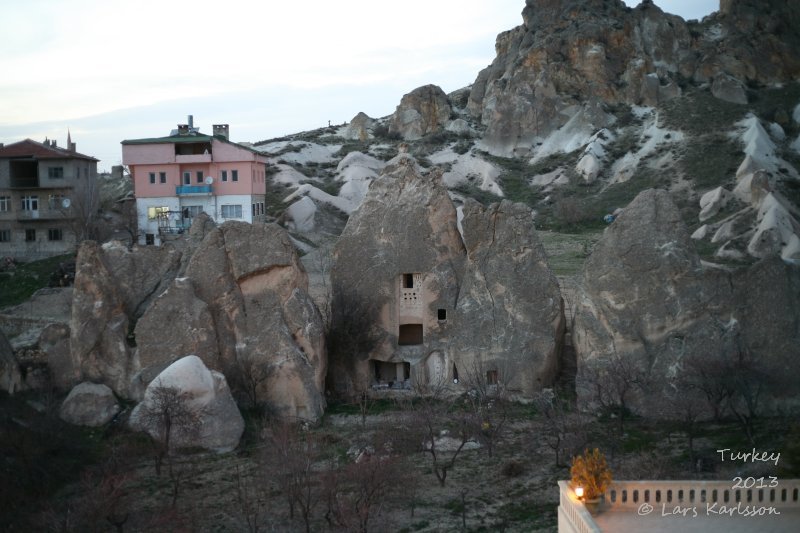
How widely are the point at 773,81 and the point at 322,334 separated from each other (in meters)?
55.9

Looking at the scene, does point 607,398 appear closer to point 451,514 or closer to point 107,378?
point 451,514

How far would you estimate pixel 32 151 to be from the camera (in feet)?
169

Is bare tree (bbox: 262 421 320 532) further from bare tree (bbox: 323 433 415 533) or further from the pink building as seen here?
the pink building

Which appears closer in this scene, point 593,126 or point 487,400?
point 487,400

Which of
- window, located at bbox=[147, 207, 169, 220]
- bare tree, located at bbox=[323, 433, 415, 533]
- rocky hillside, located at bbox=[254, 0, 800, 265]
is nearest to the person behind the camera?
bare tree, located at bbox=[323, 433, 415, 533]

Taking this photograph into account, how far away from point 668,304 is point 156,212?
94.3ft

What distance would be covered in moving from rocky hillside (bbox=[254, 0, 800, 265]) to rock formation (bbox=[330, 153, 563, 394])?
53.9 feet

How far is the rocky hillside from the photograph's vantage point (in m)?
60.7

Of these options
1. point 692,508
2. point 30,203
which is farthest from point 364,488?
point 30,203

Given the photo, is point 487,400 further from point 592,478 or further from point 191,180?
point 191,180

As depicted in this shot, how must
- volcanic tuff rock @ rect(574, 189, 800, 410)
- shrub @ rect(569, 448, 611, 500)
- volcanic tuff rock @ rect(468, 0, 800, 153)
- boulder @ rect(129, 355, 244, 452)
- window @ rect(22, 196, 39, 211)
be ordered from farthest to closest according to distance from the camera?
volcanic tuff rock @ rect(468, 0, 800, 153)
window @ rect(22, 196, 39, 211)
volcanic tuff rock @ rect(574, 189, 800, 410)
boulder @ rect(129, 355, 244, 452)
shrub @ rect(569, 448, 611, 500)

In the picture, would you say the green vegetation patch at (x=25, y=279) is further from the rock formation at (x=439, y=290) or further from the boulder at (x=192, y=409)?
the boulder at (x=192, y=409)

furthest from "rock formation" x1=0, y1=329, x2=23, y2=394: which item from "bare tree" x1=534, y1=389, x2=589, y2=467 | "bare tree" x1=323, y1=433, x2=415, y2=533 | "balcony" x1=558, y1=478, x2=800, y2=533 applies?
"balcony" x1=558, y1=478, x2=800, y2=533

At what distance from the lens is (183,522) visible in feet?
71.2
